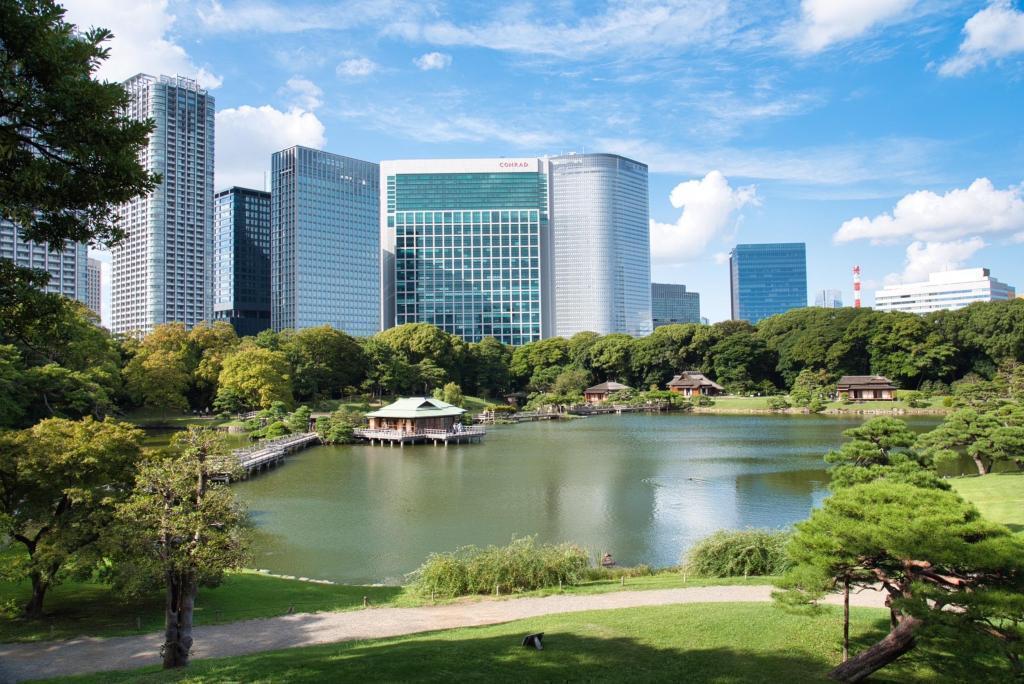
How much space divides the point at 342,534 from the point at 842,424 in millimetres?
37099

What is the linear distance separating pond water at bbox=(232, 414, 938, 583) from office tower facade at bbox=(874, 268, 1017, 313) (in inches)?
4721

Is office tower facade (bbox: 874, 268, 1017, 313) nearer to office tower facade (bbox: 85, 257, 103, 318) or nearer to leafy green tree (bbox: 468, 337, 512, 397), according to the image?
leafy green tree (bbox: 468, 337, 512, 397)

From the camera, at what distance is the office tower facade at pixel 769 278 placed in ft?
604

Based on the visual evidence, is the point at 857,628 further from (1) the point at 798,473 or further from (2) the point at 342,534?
(1) the point at 798,473

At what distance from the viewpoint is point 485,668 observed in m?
7.72

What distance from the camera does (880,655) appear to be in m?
6.93

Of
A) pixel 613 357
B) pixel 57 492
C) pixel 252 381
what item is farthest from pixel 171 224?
pixel 57 492

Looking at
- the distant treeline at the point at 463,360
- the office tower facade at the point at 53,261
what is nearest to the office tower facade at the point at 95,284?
the office tower facade at the point at 53,261

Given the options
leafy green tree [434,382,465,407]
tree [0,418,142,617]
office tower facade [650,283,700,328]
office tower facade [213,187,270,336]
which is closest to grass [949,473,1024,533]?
tree [0,418,142,617]

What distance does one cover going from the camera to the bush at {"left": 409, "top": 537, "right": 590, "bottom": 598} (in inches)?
517

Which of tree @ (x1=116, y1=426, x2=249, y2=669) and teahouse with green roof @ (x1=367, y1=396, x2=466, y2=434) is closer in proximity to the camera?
tree @ (x1=116, y1=426, x2=249, y2=669)

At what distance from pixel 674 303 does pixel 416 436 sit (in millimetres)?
152771

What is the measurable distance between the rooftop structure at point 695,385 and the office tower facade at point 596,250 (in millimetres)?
59589

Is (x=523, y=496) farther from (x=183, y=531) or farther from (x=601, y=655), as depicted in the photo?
(x=183, y=531)
